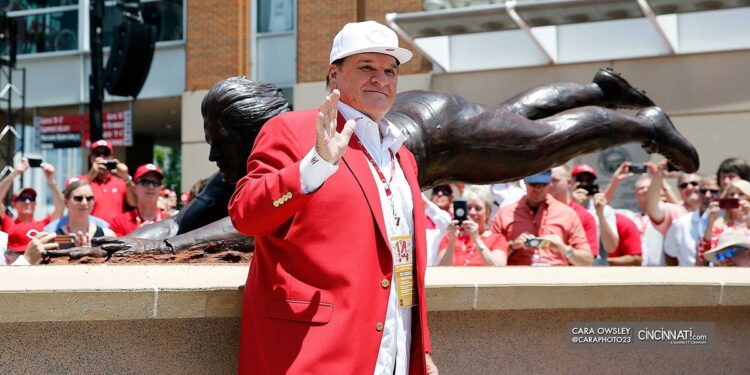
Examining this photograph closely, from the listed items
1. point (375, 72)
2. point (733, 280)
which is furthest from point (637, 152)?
point (375, 72)

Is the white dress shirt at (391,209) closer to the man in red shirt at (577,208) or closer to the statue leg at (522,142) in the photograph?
the statue leg at (522,142)

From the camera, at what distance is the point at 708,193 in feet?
22.7

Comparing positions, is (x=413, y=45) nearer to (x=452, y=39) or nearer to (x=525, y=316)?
(x=452, y=39)

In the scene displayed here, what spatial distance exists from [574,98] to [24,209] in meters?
4.38

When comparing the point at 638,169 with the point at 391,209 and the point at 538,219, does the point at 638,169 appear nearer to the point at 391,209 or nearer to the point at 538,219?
the point at 538,219

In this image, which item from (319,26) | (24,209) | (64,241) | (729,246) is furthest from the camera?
(319,26)

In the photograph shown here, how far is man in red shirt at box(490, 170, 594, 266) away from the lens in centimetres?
591

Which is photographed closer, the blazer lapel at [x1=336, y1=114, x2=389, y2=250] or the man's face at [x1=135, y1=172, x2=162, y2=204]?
the blazer lapel at [x1=336, y1=114, x2=389, y2=250]

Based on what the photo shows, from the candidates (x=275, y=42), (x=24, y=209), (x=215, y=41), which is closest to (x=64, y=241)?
(x=24, y=209)

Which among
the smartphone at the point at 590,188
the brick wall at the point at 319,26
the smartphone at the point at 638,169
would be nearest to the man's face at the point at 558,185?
the smartphone at the point at 590,188

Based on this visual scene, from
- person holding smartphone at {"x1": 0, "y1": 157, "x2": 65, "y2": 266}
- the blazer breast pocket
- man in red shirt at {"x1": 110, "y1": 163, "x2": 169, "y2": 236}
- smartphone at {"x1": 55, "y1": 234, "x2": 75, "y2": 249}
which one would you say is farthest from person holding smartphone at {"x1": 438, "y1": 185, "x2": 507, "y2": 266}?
the blazer breast pocket

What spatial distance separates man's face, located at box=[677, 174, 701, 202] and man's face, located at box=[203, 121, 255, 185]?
4342 millimetres

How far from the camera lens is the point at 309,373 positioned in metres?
2.52

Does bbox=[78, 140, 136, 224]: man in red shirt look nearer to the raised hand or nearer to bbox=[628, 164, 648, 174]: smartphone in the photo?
bbox=[628, 164, 648, 174]: smartphone
